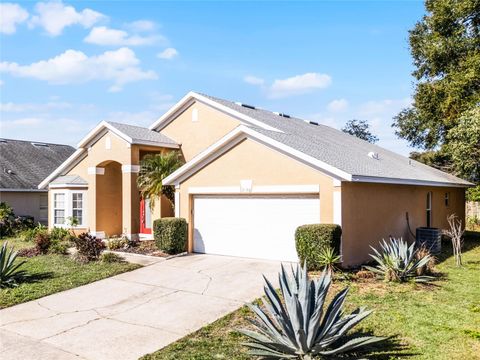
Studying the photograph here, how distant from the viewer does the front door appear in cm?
1874

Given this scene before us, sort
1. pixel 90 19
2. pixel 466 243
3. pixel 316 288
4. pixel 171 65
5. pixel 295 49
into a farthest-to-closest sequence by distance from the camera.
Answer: pixel 466 243 < pixel 295 49 < pixel 171 65 < pixel 90 19 < pixel 316 288

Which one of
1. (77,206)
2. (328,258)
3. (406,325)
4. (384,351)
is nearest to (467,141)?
(328,258)

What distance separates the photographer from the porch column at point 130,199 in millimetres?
17953

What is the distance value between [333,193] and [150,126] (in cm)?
1120

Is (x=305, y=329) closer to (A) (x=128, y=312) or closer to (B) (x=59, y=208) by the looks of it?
(A) (x=128, y=312)

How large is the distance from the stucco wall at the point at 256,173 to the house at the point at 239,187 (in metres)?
0.03

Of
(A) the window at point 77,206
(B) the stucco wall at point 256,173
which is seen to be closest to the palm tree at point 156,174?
(B) the stucco wall at point 256,173

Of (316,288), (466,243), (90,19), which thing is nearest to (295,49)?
(90,19)

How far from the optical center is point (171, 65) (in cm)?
1675

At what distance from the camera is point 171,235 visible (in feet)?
48.0

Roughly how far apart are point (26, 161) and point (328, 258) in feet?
→ 81.0

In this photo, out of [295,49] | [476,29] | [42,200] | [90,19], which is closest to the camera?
[90,19]

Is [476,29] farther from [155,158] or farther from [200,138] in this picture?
[155,158]

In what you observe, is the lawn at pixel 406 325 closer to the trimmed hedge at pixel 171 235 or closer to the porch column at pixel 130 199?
the trimmed hedge at pixel 171 235
